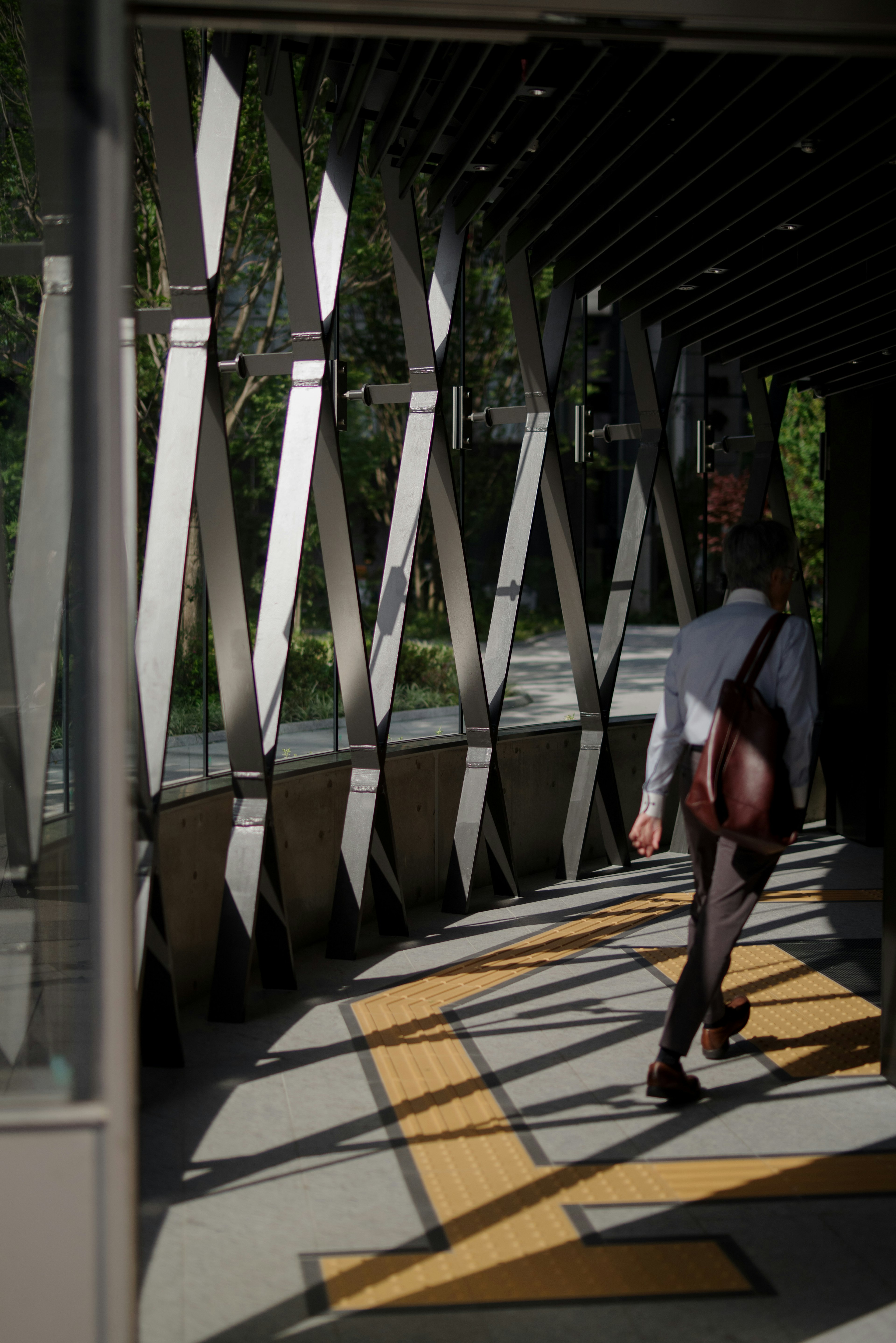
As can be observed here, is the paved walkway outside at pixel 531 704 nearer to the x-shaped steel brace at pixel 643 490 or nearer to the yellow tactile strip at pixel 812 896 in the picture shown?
the x-shaped steel brace at pixel 643 490

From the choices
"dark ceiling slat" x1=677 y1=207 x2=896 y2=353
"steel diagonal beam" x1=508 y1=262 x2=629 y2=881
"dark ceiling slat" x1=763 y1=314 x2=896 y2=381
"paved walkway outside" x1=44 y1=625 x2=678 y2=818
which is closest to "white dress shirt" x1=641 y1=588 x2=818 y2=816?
"paved walkway outside" x1=44 y1=625 x2=678 y2=818

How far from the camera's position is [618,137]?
18.3ft

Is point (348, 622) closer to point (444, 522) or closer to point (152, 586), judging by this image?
point (444, 522)

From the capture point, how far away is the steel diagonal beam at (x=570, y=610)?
8.09m

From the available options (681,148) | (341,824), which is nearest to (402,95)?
(681,148)

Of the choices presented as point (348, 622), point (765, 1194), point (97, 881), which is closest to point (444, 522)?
point (348, 622)

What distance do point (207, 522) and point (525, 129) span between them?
229 cm

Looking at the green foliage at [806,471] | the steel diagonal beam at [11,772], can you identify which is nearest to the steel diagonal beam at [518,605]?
the steel diagonal beam at [11,772]

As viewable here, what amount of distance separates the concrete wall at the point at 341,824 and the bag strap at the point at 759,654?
2.20m

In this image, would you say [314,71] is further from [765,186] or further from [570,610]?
[570,610]

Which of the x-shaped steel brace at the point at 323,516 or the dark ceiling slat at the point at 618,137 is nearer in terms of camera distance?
the dark ceiling slat at the point at 618,137

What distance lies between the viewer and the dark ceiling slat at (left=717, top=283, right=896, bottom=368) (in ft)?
24.4

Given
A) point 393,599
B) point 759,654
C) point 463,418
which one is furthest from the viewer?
point 463,418

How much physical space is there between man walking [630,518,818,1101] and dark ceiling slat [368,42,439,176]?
2264 millimetres
